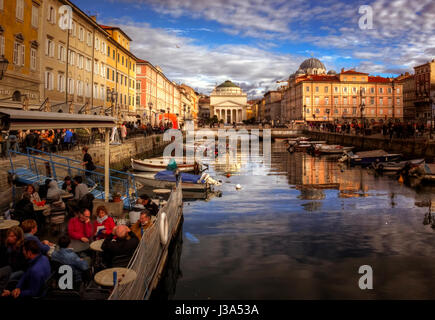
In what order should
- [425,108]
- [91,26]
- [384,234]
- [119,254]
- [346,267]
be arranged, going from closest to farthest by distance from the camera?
[119,254] → [346,267] → [384,234] → [91,26] → [425,108]

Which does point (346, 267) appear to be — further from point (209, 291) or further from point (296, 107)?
point (296, 107)

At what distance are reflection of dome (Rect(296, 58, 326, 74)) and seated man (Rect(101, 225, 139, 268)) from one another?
15940cm

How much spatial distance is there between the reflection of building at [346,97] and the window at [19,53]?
8617 cm

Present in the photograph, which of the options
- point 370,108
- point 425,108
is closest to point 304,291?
point 425,108

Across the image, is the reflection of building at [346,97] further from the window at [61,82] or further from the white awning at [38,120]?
the white awning at [38,120]

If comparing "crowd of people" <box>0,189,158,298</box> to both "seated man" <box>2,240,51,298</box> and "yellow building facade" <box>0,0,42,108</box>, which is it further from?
"yellow building facade" <box>0,0,42,108</box>

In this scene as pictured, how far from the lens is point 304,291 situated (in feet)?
29.4

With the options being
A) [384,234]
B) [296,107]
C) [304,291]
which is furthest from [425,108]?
[304,291]

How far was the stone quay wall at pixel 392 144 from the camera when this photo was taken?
3686 cm

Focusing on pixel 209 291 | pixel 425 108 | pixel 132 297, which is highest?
pixel 425 108

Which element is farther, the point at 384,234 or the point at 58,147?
the point at 58,147

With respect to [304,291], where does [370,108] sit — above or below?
above

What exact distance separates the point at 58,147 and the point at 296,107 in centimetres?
9834
